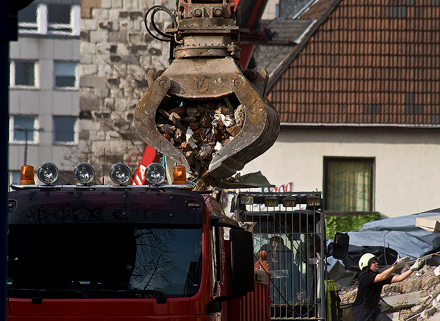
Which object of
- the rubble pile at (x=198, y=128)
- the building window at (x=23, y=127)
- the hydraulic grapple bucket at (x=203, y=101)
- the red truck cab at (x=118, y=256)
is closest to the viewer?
the red truck cab at (x=118, y=256)

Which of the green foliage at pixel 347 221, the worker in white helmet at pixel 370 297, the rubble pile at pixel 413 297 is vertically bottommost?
the rubble pile at pixel 413 297

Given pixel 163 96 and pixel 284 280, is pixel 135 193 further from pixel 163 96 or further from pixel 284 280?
pixel 284 280

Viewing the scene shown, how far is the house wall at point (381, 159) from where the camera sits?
24.8m

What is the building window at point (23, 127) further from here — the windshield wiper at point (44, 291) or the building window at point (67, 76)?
the windshield wiper at point (44, 291)

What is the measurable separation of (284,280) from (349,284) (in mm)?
7036

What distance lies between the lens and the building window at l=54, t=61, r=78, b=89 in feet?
181

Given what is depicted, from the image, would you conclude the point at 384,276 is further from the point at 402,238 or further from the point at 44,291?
the point at 402,238

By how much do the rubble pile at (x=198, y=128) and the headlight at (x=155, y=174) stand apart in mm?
1794

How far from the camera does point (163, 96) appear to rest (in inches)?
329

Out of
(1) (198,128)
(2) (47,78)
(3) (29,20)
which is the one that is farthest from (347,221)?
(3) (29,20)

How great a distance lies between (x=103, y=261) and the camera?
597 cm

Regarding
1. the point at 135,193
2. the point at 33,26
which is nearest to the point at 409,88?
the point at 135,193

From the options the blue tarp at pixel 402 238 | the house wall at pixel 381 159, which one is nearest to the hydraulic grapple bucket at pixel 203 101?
the blue tarp at pixel 402 238

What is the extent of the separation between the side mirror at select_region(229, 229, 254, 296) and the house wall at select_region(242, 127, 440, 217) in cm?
1862
